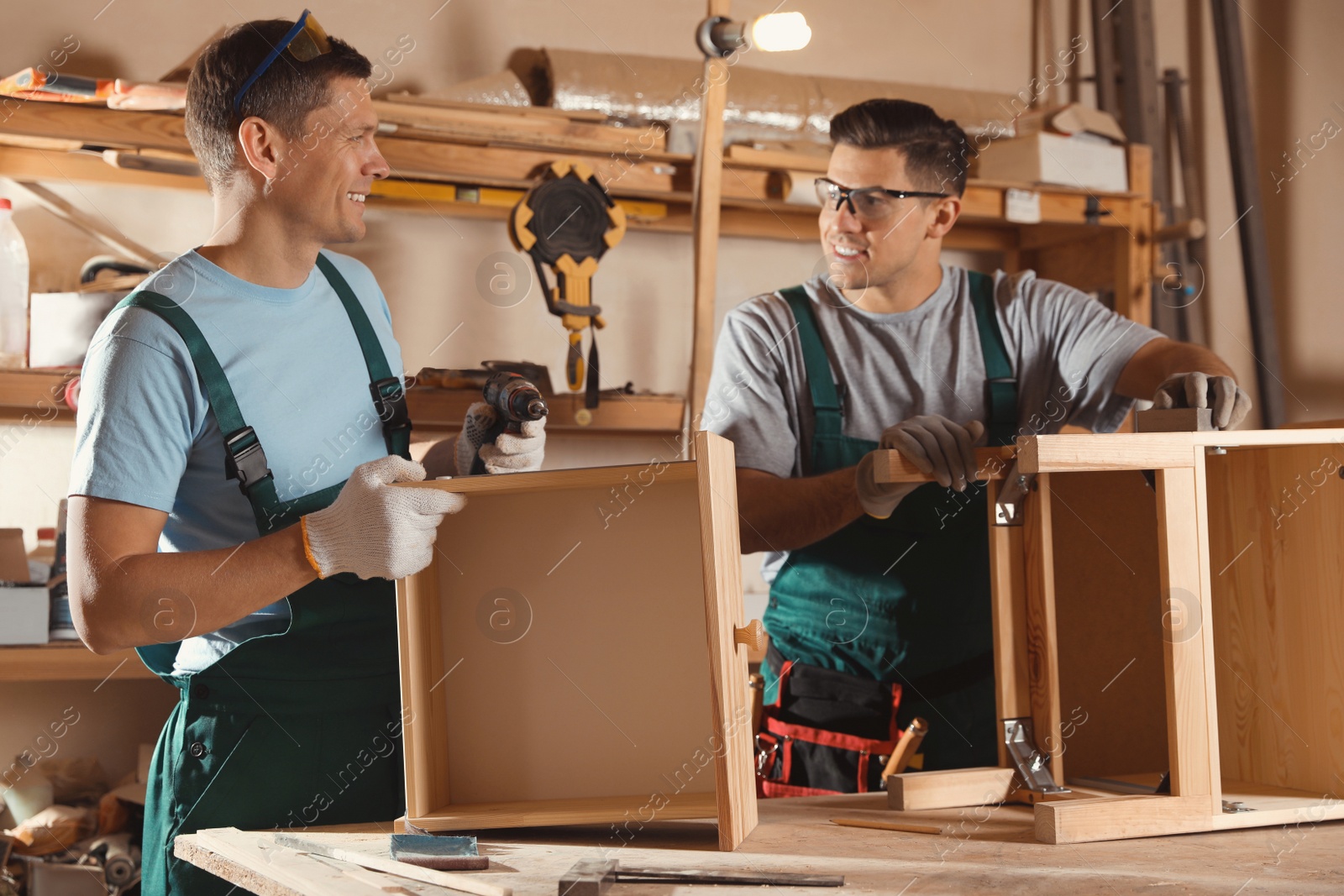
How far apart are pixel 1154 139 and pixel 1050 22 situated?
0.47 metres

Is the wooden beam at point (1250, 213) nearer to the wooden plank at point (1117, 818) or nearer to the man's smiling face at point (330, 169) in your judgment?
the wooden plank at point (1117, 818)

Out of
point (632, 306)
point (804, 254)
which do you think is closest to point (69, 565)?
point (632, 306)

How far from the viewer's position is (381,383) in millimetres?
1534

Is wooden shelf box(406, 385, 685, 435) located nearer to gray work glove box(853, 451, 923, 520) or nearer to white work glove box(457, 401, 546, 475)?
white work glove box(457, 401, 546, 475)

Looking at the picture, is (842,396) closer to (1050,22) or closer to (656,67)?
(656,67)

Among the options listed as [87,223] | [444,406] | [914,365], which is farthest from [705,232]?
[87,223]

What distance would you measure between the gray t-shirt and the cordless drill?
1.49 ft

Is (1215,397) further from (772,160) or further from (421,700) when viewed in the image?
(772,160)

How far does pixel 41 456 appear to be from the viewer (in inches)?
101

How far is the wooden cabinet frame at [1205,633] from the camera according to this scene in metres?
1.14

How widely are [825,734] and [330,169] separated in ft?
3.63

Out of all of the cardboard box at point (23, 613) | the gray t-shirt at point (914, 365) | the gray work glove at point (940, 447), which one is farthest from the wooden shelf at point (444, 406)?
the gray work glove at point (940, 447)

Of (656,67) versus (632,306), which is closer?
(656,67)

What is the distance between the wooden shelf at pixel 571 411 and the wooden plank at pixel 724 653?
1.40 metres
